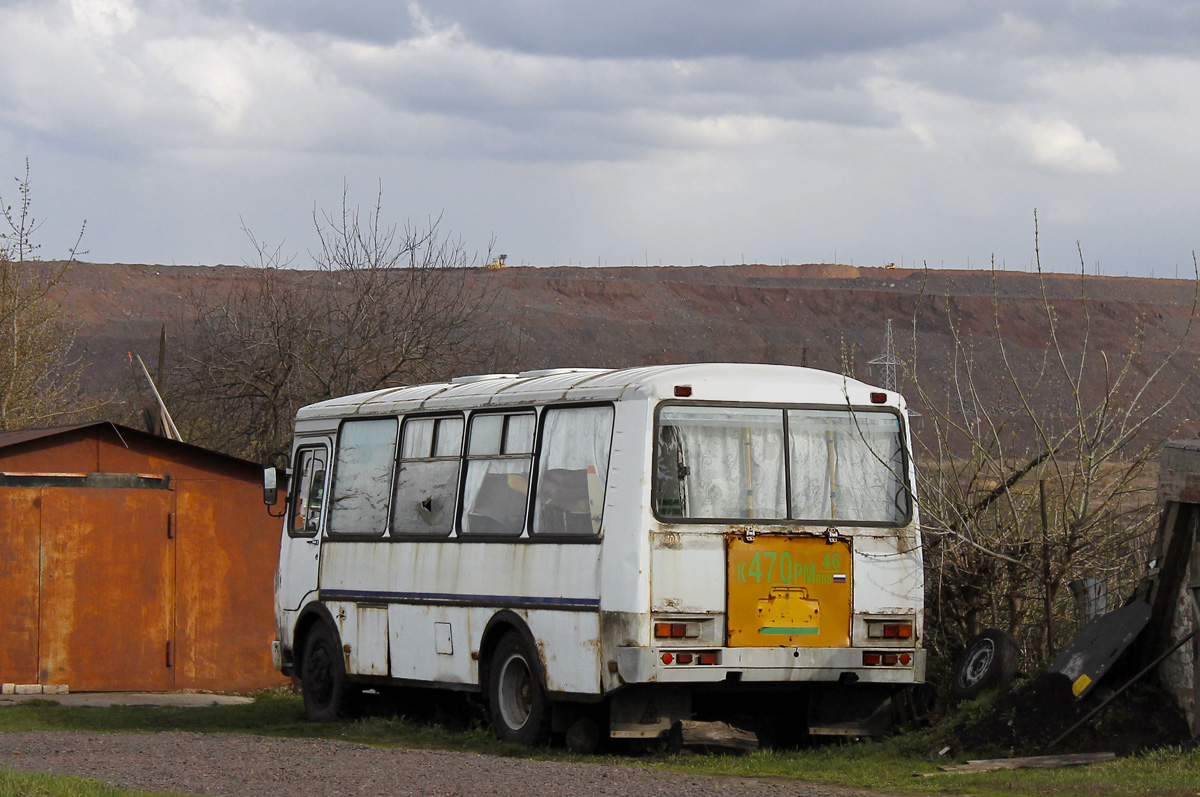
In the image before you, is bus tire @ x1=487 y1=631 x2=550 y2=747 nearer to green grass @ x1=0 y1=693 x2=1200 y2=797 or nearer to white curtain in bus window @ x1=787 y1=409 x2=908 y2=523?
green grass @ x1=0 y1=693 x2=1200 y2=797

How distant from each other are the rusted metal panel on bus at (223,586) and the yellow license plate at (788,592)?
31.1ft

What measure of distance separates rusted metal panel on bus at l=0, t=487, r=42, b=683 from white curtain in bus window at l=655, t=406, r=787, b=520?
9.81m

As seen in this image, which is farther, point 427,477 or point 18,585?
point 18,585

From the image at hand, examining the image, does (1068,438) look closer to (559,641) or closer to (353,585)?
(559,641)

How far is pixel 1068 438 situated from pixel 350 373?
15503 millimetres

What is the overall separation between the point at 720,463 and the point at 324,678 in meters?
5.35

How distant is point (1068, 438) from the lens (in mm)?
12469

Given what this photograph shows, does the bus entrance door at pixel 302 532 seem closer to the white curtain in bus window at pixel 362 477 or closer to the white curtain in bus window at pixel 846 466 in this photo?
the white curtain in bus window at pixel 362 477

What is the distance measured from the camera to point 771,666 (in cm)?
1080

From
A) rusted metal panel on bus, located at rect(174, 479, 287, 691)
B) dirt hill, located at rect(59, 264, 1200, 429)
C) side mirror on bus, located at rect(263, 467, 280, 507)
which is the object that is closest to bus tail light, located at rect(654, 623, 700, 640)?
side mirror on bus, located at rect(263, 467, 280, 507)

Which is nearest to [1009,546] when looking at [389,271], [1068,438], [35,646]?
[1068,438]

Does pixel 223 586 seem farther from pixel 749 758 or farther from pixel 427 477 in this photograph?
pixel 749 758

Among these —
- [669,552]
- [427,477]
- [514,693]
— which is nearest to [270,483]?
[427,477]

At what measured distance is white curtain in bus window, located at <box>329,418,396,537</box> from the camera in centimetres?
1372
